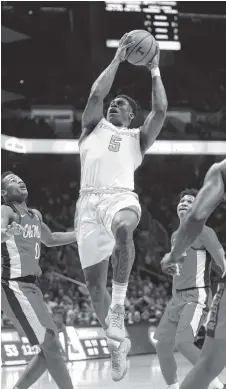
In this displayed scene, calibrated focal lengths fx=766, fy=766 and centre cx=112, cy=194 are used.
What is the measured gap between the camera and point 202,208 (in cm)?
351

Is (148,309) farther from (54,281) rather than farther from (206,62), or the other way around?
(206,62)

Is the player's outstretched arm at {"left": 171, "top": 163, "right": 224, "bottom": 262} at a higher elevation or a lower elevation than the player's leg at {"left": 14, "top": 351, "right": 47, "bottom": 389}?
higher

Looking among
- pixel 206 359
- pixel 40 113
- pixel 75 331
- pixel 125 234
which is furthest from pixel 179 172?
pixel 206 359

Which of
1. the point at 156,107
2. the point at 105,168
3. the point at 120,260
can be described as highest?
the point at 156,107

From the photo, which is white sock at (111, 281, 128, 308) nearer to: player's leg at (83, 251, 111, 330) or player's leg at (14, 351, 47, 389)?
player's leg at (83, 251, 111, 330)

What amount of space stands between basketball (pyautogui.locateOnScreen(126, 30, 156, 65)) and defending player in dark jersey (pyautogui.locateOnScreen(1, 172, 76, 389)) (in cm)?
150

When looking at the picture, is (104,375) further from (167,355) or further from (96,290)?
(96,290)

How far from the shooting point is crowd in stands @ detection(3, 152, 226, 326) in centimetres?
1566

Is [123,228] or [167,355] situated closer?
[123,228]

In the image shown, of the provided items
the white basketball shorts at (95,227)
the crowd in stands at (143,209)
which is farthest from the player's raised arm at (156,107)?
the crowd in stands at (143,209)

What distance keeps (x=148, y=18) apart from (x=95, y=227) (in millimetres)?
11870

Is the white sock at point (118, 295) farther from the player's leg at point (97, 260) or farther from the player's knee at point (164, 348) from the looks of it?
the player's knee at point (164, 348)

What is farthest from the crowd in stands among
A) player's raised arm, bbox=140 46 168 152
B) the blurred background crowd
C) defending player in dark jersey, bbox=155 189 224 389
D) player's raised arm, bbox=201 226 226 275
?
player's raised arm, bbox=140 46 168 152

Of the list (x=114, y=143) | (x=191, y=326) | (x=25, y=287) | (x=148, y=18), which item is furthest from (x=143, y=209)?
(x=114, y=143)
